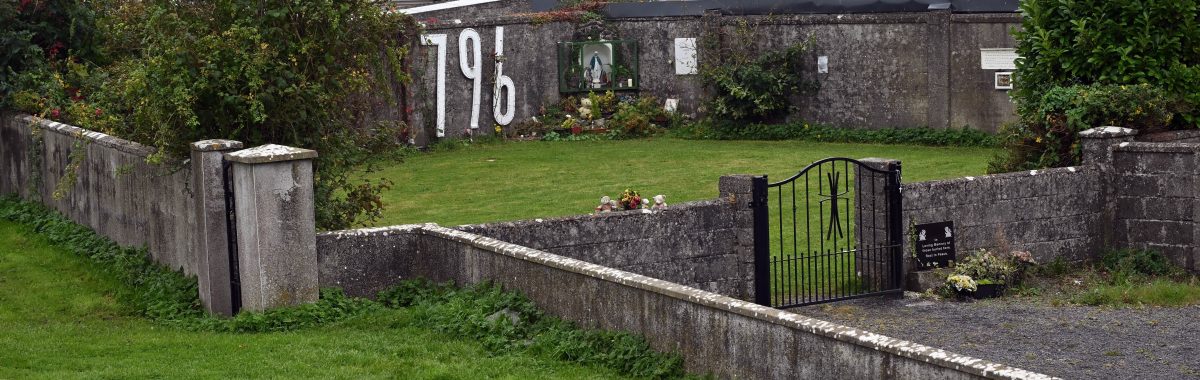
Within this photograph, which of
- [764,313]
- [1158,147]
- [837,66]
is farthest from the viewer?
[837,66]

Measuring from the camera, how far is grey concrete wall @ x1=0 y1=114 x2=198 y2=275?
40.6ft

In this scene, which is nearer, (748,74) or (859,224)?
(859,224)

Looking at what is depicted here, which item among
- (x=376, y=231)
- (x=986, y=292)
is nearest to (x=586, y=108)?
(x=986, y=292)

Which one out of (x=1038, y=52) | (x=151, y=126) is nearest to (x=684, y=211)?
(x=151, y=126)

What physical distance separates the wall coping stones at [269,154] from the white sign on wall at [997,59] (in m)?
15.2

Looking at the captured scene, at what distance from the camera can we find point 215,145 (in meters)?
11.5

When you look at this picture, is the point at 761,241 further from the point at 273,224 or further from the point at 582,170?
the point at 582,170

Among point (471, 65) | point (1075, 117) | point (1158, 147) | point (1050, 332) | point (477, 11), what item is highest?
point (477, 11)

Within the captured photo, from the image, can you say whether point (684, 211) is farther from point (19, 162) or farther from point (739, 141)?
point (739, 141)

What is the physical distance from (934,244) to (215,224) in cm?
709

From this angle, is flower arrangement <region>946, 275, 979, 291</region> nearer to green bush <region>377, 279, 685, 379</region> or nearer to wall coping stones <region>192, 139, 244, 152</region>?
green bush <region>377, 279, 685, 379</region>

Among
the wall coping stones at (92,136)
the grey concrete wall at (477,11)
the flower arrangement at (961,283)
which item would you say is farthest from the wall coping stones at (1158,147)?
the grey concrete wall at (477,11)

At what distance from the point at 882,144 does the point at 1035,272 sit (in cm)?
969

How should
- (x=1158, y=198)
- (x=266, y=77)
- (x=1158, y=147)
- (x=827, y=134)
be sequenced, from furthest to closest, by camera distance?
(x=827, y=134) → (x=1158, y=198) → (x=1158, y=147) → (x=266, y=77)
